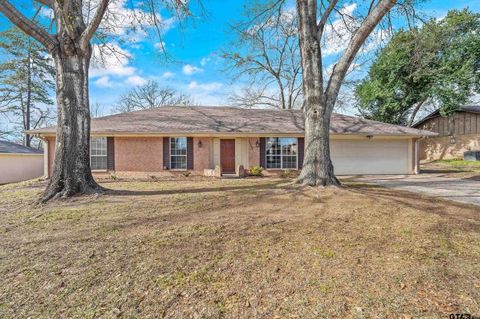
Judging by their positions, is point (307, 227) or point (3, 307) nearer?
point (3, 307)

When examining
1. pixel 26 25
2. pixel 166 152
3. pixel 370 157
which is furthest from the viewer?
pixel 370 157

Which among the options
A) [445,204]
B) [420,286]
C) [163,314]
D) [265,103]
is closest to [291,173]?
[445,204]

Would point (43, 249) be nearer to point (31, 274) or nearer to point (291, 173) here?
point (31, 274)

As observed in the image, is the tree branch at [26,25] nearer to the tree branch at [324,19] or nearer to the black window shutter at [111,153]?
the black window shutter at [111,153]

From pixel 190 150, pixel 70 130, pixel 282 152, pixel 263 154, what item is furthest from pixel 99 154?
pixel 282 152

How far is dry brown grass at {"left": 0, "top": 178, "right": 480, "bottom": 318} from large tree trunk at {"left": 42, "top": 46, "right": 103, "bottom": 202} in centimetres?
141

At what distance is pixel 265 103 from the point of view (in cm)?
2519

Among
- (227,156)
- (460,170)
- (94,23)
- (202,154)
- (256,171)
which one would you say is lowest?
(460,170)

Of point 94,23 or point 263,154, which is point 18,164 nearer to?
point 94,23

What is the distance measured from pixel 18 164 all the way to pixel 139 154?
11952 mm

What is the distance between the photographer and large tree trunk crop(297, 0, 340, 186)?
7480 millimetres

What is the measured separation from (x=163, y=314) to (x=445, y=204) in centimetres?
679

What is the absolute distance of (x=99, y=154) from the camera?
472 inches

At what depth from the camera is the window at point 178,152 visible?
40.5 ft
